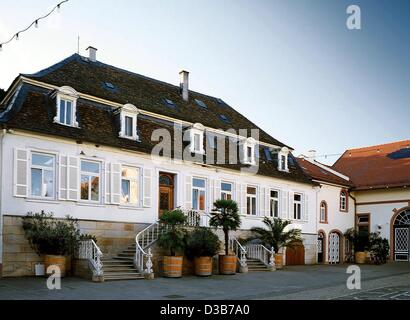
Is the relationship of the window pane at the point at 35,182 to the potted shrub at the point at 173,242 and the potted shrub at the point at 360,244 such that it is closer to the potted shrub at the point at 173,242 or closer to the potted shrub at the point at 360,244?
the potted shrub at the point at 173,242

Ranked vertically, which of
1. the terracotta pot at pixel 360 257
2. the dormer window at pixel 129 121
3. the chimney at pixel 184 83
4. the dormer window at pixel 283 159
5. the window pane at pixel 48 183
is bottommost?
the terracotta pot at pixel 360 257

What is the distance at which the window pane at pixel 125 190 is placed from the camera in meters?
21.2

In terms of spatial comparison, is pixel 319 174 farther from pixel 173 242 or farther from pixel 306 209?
pixel 173 242

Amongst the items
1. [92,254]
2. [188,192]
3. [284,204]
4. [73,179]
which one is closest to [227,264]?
[188,192]

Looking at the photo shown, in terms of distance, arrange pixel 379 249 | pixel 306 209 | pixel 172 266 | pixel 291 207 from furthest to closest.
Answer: pixel 379 249 → pixel 306 209 → pixel 291 207 → pixel 172 266

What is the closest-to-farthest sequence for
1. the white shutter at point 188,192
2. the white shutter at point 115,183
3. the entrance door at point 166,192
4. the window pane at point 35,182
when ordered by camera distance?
the window pane at point 35,182 < the white shutter at point 115,183 < the entrance door at point 166,192 < the white shutter at point 188,192

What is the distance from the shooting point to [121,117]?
21.7m

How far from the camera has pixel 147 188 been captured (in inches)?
865

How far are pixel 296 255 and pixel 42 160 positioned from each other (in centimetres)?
1602

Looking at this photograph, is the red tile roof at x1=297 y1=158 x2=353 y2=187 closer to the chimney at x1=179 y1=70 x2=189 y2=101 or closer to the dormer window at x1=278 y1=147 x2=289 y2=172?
the dormer window at x1=278 y1=147 x2=289 y2=172

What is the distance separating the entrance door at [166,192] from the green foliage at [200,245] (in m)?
3.12

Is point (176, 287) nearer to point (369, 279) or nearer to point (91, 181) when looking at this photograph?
point (91, 181)

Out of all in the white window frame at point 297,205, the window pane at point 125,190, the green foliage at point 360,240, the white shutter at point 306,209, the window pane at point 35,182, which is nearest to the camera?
the window pane at point 35,182

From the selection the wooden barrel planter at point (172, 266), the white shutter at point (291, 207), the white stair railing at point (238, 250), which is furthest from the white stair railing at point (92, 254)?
the white shutter at point (291, 207)
